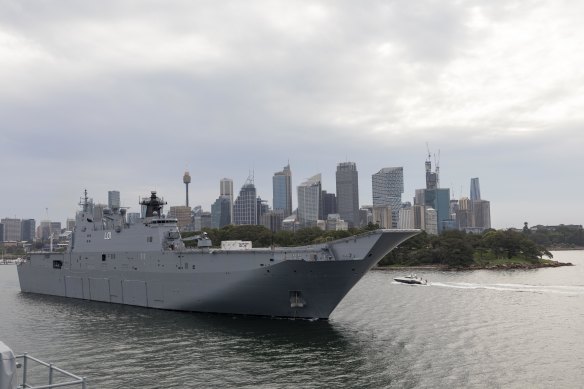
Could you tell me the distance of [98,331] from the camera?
112ft

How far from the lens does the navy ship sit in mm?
33625

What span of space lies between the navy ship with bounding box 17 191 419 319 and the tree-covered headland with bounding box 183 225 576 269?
182 feet

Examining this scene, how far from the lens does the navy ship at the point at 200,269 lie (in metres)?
33.6

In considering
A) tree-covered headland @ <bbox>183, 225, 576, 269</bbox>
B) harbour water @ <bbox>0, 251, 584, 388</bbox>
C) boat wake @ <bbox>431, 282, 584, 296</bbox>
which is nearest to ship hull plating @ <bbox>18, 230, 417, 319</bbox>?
harbour water @ <bbox>0, 251, 584, 388</bbox>

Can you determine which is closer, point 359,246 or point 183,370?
point 183,370

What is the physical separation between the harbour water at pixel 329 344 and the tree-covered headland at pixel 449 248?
165 ft

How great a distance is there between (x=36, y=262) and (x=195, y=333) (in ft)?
117

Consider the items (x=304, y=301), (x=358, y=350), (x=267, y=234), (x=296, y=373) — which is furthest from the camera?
(x=267, y=234)

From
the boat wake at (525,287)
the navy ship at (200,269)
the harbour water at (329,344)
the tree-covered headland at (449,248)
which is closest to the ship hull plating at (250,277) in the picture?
the navy ship at (200,269)

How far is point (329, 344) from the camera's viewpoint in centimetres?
2891

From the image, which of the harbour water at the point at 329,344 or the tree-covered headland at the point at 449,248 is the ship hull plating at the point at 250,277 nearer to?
the harbour water at the point at 329,344

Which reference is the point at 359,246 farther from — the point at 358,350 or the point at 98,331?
the point at 98,331

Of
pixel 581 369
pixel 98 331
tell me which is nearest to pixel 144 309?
pixel 98 331

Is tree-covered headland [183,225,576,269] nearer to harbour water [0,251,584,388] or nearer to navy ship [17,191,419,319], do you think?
harbour water [0,251,584,388]
